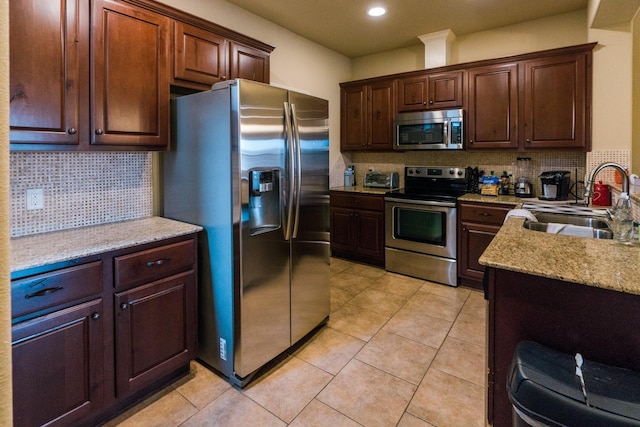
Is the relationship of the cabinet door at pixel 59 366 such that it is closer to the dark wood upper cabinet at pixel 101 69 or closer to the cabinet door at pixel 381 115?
the dark wood upper cabinet at pixel 101 69

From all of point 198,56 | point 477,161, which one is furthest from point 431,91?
point 198,56

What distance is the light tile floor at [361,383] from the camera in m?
1.81

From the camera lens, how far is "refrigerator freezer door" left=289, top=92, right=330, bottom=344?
2.34m

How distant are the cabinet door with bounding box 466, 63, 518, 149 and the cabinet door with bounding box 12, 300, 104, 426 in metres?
3.56

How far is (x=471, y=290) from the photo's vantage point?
3498mm

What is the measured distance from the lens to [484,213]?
333 cm

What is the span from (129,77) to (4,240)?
198cm

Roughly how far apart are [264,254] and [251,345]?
1.77ft

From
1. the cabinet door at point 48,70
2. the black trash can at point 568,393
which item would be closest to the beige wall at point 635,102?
the black trash can at point 568,393

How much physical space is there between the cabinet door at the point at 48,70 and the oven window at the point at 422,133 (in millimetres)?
3088

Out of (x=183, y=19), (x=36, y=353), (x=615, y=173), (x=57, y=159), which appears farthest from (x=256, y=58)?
(x=615, y=173)

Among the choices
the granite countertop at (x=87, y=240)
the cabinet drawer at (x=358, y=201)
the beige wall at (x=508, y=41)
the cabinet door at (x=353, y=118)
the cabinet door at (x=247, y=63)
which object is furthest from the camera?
the cabinet door at (x=353, y=118)

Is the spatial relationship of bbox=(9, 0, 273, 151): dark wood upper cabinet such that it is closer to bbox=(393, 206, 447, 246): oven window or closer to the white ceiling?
the white ceiling

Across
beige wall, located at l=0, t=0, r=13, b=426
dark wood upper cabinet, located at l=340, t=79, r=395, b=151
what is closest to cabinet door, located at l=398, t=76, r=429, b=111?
dark wood upper cabinet, located at l=340, t=79, r=395, b=151
